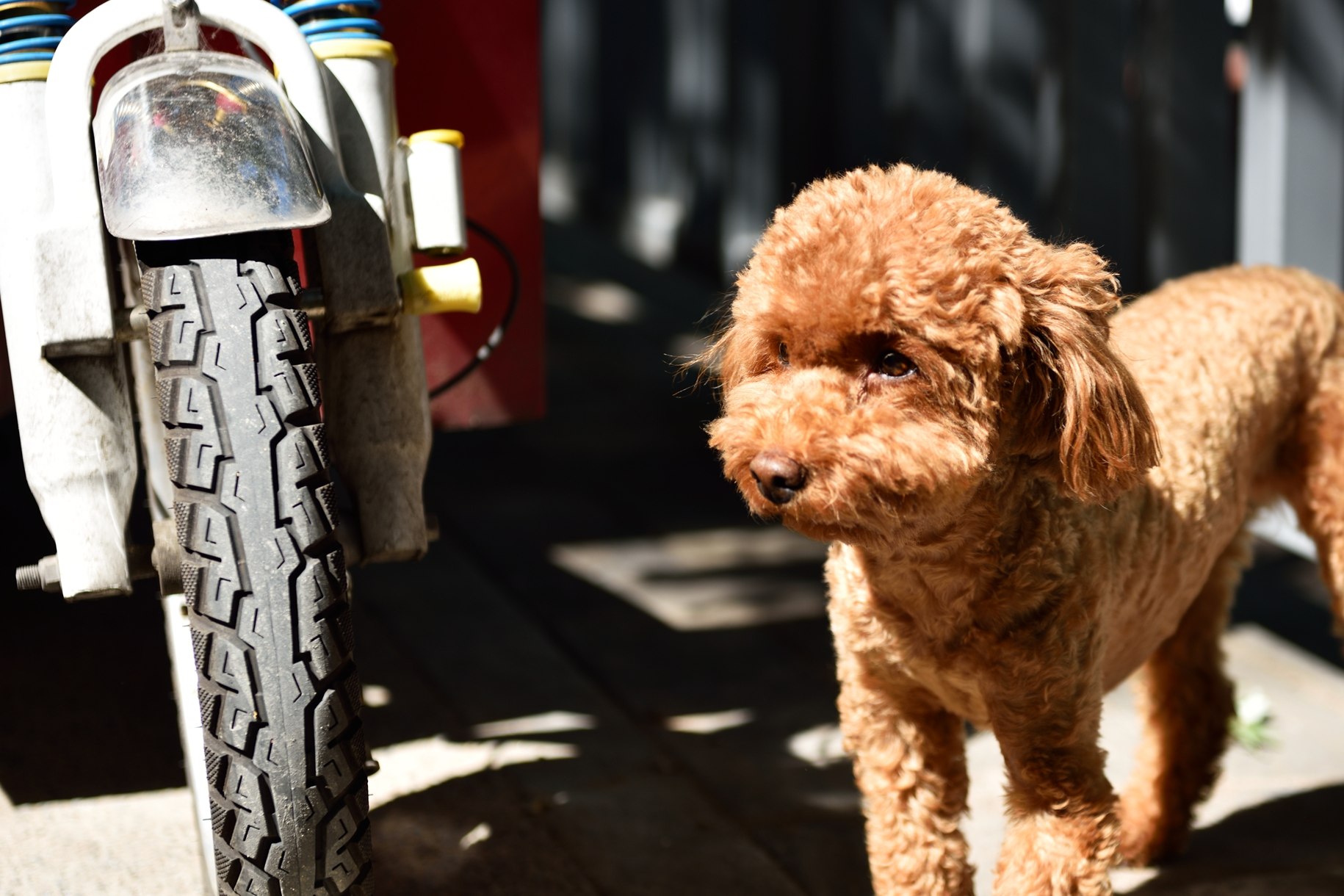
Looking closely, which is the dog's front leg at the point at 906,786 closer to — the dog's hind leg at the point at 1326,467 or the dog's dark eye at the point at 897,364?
the dog's dark eye at the point at 897,364

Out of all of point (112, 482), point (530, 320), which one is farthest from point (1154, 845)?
point (112, 482)

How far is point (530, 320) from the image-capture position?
3.35 metres

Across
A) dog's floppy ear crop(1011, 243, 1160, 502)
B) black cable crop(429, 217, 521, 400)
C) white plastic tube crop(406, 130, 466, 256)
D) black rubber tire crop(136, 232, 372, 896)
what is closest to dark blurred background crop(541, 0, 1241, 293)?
black cable crop(429, 217, 521, 400)

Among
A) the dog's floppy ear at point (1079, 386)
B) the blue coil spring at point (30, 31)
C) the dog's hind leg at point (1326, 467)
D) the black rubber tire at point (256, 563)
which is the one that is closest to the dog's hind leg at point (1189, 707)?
the dog's hind leg at point (1326, 467)

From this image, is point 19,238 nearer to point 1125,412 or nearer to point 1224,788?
point 1125,412

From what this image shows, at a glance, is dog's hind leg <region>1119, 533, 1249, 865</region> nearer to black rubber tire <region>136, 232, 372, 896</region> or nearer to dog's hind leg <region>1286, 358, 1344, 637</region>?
dog's hind leg <region>1286, 358, 1344, 637</region>

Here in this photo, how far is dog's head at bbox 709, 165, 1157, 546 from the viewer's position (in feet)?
5.80

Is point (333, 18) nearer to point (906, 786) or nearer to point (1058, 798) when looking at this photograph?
point (906, 786)

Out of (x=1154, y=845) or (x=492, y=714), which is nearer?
(x=1154, y=845)

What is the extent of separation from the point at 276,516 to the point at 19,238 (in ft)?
1.90

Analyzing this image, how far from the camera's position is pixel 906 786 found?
7.25ft

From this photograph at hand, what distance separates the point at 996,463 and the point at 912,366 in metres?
0.24

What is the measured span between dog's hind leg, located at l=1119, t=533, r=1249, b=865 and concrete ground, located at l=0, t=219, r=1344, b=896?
5.8 inches

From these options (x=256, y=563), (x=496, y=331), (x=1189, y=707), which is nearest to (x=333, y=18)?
(x=496, y=331)
